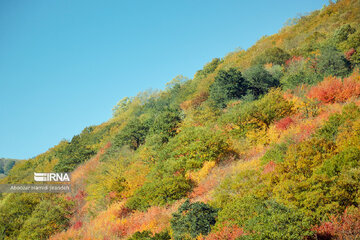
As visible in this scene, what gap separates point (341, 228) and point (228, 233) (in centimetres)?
389

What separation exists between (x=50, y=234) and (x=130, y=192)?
780 centimetres

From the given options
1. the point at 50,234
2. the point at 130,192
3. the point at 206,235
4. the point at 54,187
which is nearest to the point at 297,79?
the point at 130,192

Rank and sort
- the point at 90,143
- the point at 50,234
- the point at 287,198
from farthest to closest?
the point at 90,143
the point at 50,234
the point at 287,198

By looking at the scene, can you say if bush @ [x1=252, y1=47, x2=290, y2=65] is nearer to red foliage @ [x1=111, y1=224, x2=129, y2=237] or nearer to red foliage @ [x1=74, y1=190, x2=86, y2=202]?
red foliage @ [x1=74, y1=190, x2=86, y2=202]

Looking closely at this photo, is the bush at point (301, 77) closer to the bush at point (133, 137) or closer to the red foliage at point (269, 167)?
the red foliage at point (269, 167)

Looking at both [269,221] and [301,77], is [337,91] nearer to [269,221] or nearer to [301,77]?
[301,77]

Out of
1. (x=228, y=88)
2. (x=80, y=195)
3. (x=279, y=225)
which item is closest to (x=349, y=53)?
(x=228, y=88)

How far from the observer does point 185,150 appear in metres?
23.9

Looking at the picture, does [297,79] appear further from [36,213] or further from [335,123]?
[36,213]

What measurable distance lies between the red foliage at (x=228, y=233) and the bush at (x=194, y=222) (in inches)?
56.6

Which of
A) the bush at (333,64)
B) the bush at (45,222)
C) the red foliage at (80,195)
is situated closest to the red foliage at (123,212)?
the bush at (45,222)

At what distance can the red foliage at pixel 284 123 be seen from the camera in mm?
23789

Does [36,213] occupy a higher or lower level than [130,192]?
higher

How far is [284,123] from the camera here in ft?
79.5
